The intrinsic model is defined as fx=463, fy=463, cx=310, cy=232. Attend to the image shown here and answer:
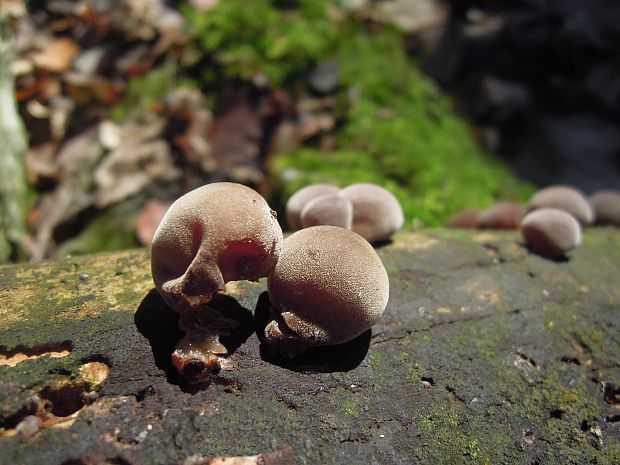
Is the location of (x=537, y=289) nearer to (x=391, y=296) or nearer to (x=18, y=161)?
(x=391, y=296)

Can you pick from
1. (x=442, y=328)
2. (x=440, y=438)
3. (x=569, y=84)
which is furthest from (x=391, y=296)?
(x=569, y=84)

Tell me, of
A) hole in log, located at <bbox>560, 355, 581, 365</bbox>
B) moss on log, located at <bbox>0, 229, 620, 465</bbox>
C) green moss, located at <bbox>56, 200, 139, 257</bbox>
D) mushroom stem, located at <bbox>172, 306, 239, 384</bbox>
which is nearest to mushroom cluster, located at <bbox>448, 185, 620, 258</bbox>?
moss on log, located at <bbox>0, 229, 620, 465</bbox>

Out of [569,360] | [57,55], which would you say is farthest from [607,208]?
[57,55]

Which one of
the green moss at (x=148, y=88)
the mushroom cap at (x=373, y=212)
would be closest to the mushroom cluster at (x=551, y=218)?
the mushroom cap at (x=373, y=212)

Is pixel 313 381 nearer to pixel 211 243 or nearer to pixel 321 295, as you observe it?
pixel 321 295

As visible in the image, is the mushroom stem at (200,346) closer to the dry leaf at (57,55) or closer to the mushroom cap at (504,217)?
the mushroom cap at (504,217)

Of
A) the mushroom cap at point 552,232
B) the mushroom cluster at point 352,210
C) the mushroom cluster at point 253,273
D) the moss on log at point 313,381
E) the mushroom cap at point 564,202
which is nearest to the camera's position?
the moss on log at point 313,381
